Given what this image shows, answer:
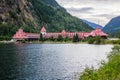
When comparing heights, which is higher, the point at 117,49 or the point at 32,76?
the point at 117,49

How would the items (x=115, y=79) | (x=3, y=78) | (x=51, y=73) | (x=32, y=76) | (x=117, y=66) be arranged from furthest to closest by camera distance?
1. (x=51, y=73)
2. (x=32, y=76)
3. (x=3, y=78)
4. (x=117, y=66)
5. (x=115, y=79)

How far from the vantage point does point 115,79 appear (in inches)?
1884

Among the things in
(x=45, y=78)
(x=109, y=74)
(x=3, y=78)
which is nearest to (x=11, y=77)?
(x=3, y=78)

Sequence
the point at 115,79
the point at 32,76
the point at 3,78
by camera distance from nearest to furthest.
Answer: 1. the point at 115,79
2. the point at 3,78
3. the point at 32,76

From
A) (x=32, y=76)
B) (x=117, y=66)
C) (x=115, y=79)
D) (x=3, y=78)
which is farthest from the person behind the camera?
(x=32, y=76)

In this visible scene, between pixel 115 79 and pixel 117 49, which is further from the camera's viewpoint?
pixel 117 49

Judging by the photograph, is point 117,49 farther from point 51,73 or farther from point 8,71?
point 8,71

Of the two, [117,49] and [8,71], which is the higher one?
[117,49]

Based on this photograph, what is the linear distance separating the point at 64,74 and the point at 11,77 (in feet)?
39.7

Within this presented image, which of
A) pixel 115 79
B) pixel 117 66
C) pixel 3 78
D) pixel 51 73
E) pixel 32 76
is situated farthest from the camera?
pixel 51 73

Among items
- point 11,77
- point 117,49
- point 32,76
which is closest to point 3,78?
point 11,77

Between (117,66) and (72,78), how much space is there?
58.2 ft

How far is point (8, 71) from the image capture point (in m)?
78.5

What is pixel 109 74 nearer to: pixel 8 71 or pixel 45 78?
pixel 45 78
